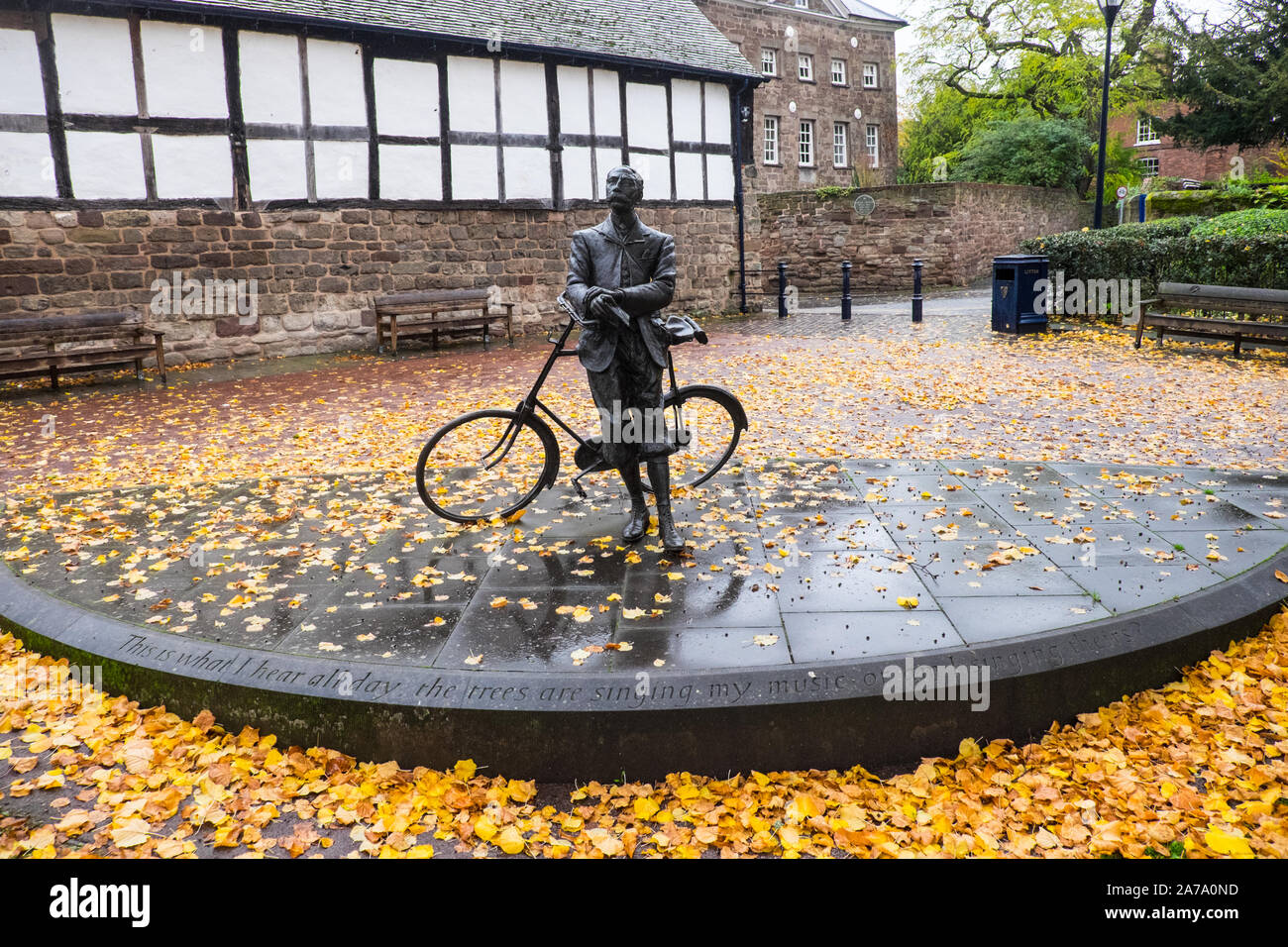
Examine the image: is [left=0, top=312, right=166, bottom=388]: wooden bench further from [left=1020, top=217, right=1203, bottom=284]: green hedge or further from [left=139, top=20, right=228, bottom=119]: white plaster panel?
[left=1020, top=217, right=1203, bottom=284]: green hedge

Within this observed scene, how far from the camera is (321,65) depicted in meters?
14.1

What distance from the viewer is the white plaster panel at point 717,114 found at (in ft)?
62.3

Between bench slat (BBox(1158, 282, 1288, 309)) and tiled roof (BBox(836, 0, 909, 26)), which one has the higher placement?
tiled roof (BBox(836, 0, 909, 26))

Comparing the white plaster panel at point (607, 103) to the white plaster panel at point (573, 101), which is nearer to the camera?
the white plaster panel at point (573, 101)

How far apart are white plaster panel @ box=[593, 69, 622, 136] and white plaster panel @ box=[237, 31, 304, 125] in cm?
530

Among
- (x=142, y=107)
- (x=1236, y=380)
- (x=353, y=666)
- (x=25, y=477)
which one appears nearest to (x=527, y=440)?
(x=353, y=666)

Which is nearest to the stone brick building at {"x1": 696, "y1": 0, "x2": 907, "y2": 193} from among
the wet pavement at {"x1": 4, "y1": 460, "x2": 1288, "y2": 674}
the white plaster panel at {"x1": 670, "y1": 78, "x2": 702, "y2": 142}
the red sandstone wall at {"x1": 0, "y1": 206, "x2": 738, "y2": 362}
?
the white plaster panel at {"x1": 670, "y1": 78, "x2": 702, "y2": 142}

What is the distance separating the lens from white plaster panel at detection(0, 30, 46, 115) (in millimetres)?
11648

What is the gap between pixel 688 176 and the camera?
18.8 meters

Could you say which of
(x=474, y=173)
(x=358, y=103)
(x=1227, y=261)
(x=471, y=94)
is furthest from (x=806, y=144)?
(x=358, y=103)

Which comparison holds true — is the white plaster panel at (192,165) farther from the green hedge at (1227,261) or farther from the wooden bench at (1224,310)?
the green hedge at (1227,261)

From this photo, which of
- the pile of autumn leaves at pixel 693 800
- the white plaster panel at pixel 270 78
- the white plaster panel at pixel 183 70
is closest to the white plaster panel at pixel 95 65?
the white plaster panel at pixel 183 70

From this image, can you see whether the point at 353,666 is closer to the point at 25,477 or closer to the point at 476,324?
the point at 25,477

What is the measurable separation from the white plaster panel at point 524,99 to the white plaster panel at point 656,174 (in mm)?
2014
